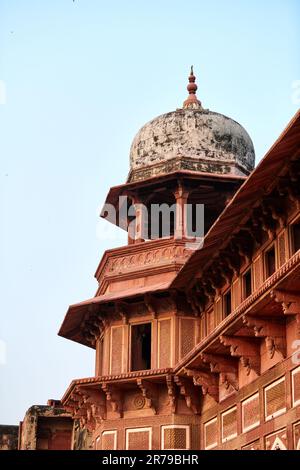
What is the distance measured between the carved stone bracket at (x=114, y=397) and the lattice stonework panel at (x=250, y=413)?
4262 millimetres

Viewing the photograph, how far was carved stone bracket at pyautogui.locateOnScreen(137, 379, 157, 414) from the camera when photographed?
20.9 meters

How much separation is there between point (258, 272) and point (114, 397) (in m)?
4.90

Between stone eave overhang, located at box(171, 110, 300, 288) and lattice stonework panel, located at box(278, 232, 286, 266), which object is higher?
stone eave overhang, located at box(171, 110, 300, 288)

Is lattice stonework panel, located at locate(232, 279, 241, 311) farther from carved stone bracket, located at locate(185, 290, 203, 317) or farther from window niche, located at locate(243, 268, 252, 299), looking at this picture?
carved stone bracket, located at locate(185, 290, 203, 317)

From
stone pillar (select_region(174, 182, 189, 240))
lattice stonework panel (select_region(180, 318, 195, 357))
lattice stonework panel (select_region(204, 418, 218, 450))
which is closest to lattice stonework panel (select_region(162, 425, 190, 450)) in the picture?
lattice stonework panel (select_region(204, 418, 218, 450))

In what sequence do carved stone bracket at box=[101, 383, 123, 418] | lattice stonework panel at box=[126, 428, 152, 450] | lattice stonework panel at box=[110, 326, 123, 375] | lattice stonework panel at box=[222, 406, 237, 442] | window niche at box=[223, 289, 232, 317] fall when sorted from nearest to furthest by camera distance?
1. lattice stonework panel at box=[222, 406, 237, 442]
2. window niche at box=[223, 289, 232, 317]
3. lattice stonework panel at box=[126, 428, 152, 450]
4. carved stone bracket at box=[101, 383, 123, 418]
5. lattice stonework panel at box=[110, 326, 123, 375]

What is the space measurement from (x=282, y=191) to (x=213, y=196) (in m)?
7.54

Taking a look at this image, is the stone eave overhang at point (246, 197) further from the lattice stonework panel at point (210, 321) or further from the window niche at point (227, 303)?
the lattice stonework panel at point (210, 321)

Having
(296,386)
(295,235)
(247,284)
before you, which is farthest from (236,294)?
(296,386)

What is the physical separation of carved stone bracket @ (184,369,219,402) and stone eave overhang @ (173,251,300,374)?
3.19 feet

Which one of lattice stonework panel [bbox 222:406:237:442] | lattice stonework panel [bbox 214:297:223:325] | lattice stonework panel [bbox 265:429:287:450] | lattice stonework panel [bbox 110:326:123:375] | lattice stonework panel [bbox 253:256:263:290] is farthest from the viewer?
lattice stonework panel [bbox 110:326:123:375]

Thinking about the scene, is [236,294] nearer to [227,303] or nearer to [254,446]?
[227,303]

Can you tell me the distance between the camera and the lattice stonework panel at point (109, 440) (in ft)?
70.5

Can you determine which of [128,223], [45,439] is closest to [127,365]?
[128,223]
